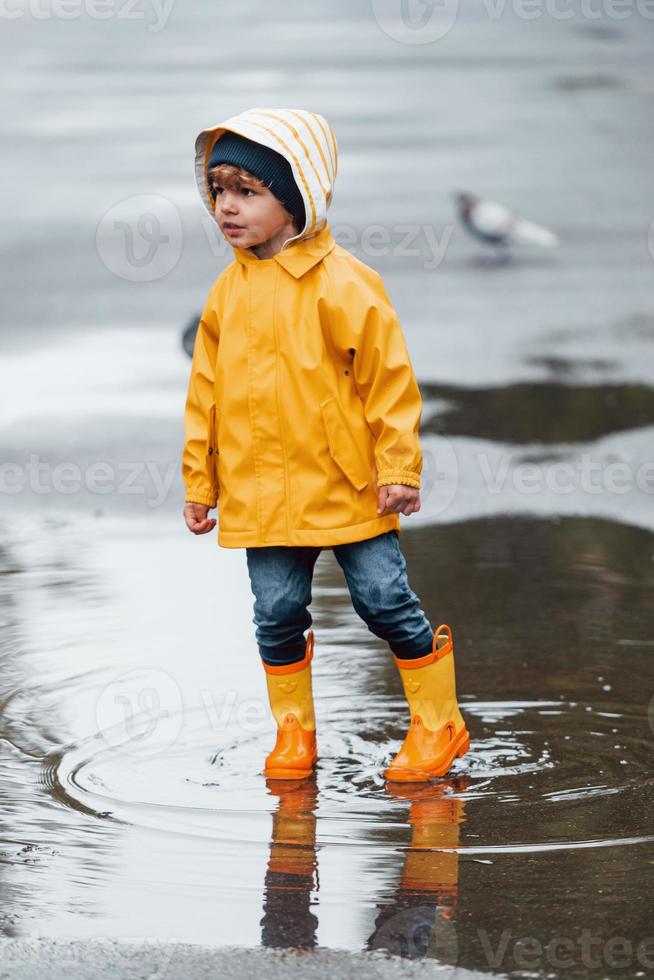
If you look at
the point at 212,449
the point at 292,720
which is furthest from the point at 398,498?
the point at 292,720

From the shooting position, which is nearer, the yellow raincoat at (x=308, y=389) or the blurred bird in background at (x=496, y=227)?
the yellow raincoat at (x=308, y=389)

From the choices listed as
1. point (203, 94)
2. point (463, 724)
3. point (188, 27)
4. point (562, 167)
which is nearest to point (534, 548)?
point (463, 724)

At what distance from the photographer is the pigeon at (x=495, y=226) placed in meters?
8.96

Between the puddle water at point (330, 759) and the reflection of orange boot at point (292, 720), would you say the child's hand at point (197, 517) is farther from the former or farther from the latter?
the puddle water at point (330, 759)

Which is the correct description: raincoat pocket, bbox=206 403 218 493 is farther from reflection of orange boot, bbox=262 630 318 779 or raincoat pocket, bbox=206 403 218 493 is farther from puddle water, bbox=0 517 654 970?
puddle water, bbox=0 517 654 970

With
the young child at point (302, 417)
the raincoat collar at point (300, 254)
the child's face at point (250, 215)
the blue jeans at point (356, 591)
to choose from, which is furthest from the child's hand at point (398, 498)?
the child's face at point (250, 215)

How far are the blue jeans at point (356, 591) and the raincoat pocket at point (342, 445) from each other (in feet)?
0.53

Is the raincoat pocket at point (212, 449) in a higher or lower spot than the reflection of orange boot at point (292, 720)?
higher

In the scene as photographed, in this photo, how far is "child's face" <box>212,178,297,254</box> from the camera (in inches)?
141

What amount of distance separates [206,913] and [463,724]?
108 cm

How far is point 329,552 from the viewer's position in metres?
5.83

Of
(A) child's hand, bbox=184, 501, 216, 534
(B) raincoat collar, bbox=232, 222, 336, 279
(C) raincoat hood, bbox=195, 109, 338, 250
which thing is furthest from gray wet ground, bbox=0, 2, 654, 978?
(C) raincoat hood, bbox=195, 109, 338, 250

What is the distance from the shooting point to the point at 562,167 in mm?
10188

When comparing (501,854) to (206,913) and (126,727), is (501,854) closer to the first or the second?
(206,913)
